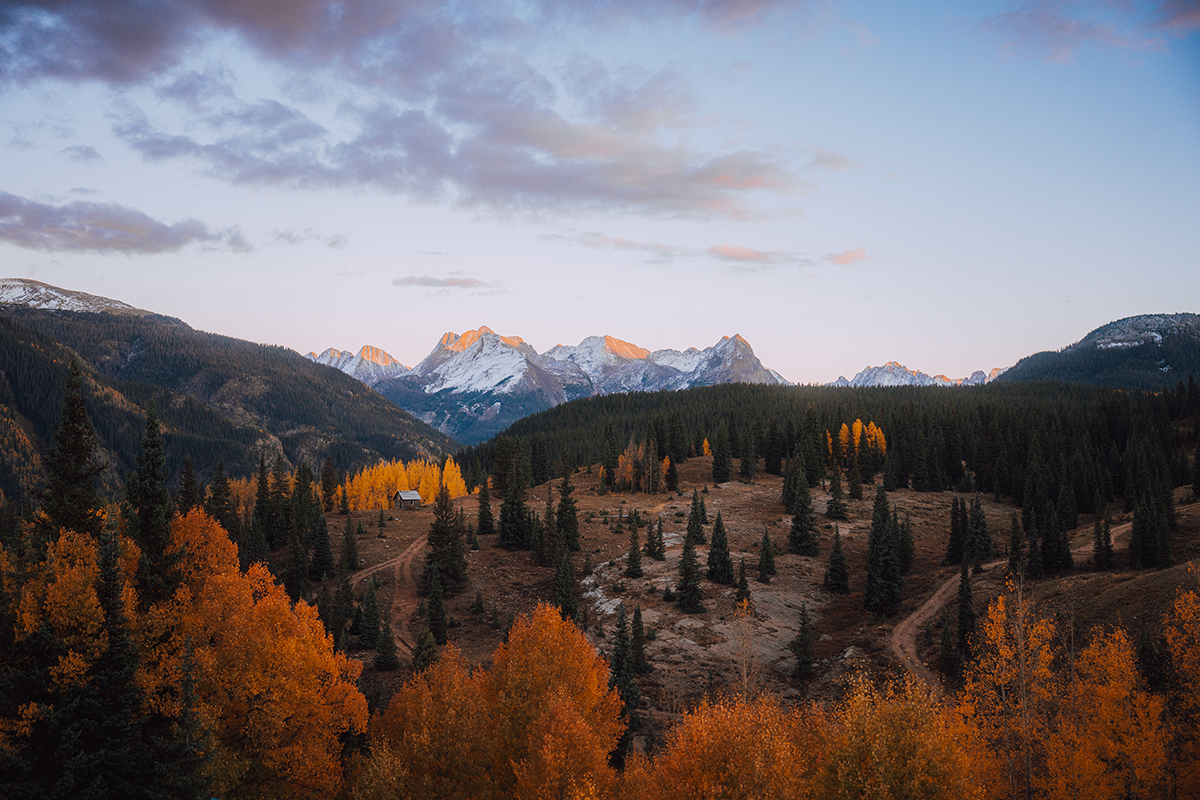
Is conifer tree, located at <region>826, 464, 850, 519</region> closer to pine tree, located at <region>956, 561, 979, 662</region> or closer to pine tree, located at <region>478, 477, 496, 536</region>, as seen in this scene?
pine tree, located at <region>956, 561, 979, 662</region>

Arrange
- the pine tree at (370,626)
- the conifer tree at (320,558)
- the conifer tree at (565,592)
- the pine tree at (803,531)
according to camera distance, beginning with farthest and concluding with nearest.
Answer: the pine tree at (803,531) < the conifer tree at (320,558) < the conifer tree at (565,592) < the pine tree at (370,626)

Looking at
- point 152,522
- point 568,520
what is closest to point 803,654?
point 568,520

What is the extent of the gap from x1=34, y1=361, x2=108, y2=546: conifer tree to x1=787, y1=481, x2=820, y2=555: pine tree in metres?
86.2

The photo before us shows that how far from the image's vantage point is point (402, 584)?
89250mm

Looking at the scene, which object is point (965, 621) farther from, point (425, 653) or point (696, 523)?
point (425, 653)

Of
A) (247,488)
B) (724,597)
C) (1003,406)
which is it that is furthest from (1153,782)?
(247,488)

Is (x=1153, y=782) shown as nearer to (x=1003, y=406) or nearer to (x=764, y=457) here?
(x=764, y=457)

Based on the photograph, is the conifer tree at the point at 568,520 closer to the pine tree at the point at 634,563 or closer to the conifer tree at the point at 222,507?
the pine tree at the point at 634,563

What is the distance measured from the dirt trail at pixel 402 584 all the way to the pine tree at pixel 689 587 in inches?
1241

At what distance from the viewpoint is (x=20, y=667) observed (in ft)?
94.4

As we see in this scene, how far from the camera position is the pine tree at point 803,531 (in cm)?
9650

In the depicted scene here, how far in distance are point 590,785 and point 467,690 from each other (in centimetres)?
1064

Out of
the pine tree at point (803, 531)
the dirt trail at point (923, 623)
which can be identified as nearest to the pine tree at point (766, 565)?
the pine tree at point (803, 531)

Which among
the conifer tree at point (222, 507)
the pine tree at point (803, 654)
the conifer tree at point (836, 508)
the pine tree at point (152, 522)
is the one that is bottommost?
the pine tree at point (803, 654)
